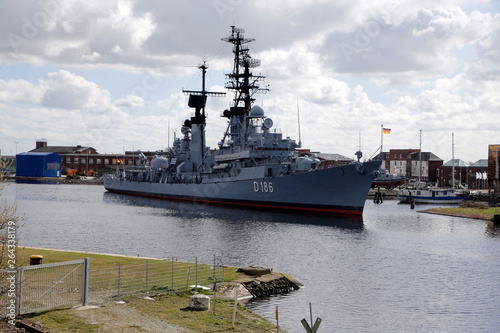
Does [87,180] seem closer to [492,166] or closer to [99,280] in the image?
[492,166]

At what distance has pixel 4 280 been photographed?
1511 cm

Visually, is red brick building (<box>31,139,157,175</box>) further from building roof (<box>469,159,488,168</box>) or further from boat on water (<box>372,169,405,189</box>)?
building roof (<box>469,159,488,168</box>)

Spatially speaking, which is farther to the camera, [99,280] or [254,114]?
[254,114]

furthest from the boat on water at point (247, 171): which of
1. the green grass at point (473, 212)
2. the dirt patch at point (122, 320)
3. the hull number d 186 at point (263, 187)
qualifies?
the dirt patch at point (122, 320)

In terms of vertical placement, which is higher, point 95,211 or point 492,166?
point 492,166

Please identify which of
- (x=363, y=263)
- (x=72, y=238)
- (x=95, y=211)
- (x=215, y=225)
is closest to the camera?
(x=363, y=263)

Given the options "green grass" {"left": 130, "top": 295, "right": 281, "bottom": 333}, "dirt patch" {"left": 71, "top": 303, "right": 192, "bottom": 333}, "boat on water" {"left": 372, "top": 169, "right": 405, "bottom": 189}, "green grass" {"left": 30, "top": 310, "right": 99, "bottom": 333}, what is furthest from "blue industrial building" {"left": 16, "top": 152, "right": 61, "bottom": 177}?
"green grass" {"left": 30, "top": 310, "right": 99, "bottom": 333}

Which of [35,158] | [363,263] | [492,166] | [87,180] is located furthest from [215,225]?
[35,158]

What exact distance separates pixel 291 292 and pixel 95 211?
4324 centimetres

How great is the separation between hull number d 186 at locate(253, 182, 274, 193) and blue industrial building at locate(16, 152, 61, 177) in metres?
104

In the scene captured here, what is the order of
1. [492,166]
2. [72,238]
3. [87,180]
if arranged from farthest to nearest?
[87,180] < [492,166] < [72,238]

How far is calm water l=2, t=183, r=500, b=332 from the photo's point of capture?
19.7 m

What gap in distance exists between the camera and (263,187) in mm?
60688

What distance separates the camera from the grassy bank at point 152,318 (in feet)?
46.1
